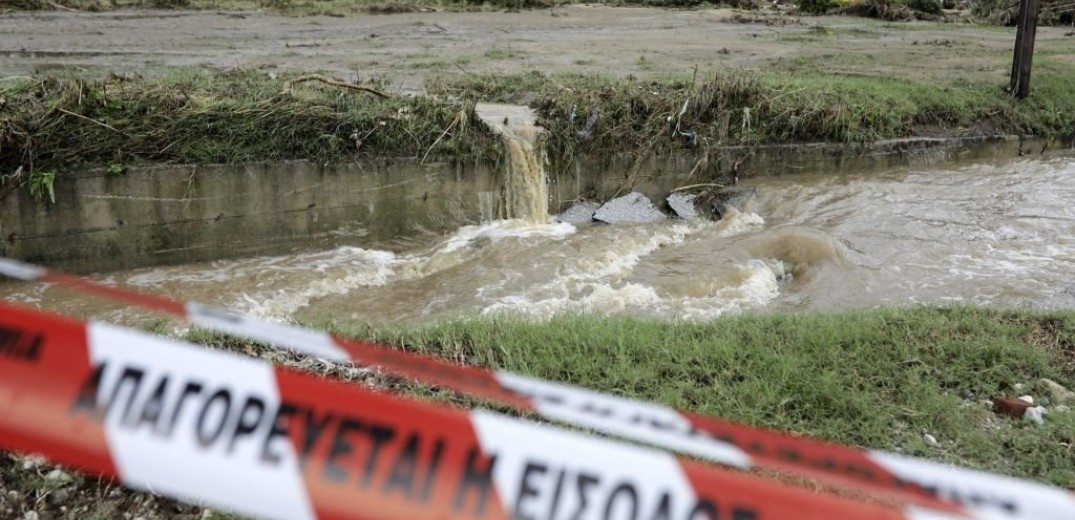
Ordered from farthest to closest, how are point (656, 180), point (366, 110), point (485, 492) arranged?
1. point (656, 180)
2. point (366, 110)
3. point (485, 492)

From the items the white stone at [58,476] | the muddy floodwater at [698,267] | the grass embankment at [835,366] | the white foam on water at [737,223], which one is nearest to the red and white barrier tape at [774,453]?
the white stone at [58,476]

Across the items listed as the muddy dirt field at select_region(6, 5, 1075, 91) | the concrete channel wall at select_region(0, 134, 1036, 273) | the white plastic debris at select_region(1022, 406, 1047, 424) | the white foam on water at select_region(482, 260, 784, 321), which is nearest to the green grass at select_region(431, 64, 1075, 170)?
the concrete channel wall at select_region(0, 134, 1036, 273)

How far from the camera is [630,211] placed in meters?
9.10

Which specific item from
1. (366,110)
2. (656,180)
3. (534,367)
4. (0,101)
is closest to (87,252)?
(0,101)

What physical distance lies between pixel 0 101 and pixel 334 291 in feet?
11.1

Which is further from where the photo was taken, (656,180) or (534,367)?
(656,180)

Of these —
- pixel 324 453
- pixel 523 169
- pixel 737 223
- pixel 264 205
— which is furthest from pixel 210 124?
pixel 324 453

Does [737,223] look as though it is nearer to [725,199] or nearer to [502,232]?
[725,199]

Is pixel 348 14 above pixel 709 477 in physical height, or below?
above

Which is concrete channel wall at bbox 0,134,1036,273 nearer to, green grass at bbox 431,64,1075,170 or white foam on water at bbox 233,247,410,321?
white foam on water at bbox 233,247,410,321

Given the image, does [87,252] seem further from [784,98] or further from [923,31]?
[923,31]

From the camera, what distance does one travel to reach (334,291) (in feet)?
23.9

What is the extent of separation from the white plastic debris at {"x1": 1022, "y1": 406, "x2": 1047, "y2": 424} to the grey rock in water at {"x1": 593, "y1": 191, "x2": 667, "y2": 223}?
5.77 metres

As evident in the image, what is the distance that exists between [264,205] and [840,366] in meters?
5.93
